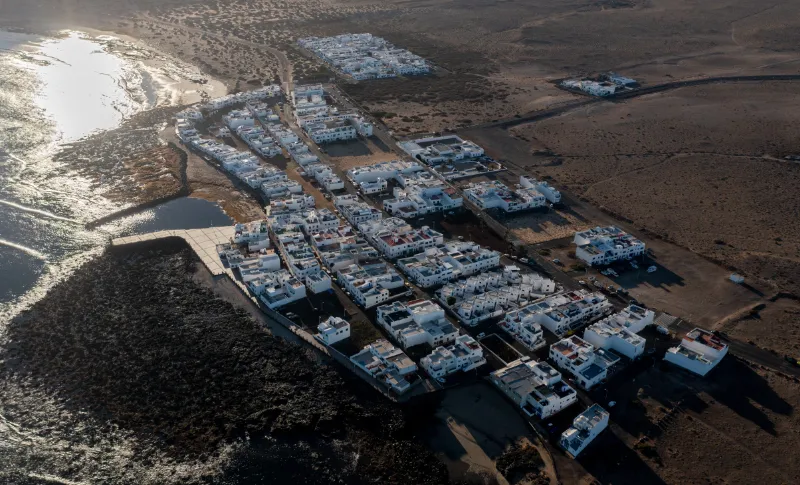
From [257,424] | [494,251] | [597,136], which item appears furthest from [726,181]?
[257,424]

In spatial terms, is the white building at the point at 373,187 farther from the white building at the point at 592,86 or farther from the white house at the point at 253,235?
the white building at the point at 592,86

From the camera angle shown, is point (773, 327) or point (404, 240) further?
point (404, 240)

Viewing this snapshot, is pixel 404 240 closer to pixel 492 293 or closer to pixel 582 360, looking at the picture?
pixel 492 293

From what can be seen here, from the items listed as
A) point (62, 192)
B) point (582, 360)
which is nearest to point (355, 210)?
point (582, 360)

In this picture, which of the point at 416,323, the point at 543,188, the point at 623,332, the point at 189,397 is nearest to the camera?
the point at 189,397

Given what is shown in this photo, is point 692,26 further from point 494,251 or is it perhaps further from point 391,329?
point 391,329
